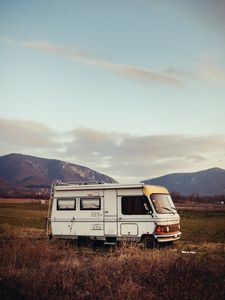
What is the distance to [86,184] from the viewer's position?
663 inches

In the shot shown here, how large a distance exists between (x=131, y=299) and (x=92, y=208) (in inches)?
342

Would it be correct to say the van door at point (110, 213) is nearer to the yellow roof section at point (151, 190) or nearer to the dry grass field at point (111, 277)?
the yellow roof section at point (151, 190)

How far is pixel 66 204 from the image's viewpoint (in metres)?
16.8

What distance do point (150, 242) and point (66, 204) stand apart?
4328 millimetres

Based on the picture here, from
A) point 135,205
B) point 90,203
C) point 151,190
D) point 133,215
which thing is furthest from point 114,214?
point 151,190

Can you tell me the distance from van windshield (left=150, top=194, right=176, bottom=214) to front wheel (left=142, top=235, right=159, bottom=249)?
1037 millimetres

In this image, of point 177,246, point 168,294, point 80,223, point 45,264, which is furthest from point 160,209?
point 168,294

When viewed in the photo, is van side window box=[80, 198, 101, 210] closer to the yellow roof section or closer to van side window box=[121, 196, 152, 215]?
van side window box=[121, 196, 152, 215]

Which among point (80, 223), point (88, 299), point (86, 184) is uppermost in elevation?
A: point (86, 184)

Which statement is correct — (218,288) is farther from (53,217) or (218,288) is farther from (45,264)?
(53,217)

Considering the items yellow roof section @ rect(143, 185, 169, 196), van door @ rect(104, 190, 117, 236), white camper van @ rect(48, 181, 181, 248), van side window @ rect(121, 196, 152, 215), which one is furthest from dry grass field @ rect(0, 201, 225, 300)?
van door @ rect(104, 190, 117, 236)

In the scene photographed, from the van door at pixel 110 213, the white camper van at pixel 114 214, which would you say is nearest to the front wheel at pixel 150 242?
the white camper van at pixel 114 214

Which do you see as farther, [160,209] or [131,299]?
[160,209]

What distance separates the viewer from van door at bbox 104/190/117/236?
15.4m
